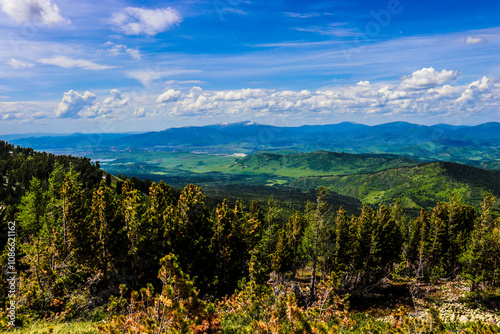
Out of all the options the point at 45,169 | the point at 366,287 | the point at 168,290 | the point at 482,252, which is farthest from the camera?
the point at 45,169

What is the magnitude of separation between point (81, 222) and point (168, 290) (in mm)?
29126

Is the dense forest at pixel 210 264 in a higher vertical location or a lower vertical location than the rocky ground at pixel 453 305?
higher

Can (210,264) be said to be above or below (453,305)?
above

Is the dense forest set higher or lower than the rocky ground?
higher

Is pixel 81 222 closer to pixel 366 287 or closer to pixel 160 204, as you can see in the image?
pixel 160 204

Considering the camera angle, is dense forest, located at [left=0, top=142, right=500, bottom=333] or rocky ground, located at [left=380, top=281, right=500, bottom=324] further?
rocky ground, located at [left=380, top=281, right=500, bottom=324]

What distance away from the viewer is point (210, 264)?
3412cm

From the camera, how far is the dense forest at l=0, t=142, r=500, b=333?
13.4 m

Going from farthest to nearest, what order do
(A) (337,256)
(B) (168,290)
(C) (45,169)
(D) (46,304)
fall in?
1. (C) (45,169)
2. (A) (337,256)
3. (D) (46,304)
4. (B) (168,290)

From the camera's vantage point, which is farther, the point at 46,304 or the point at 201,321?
the point at 46,304

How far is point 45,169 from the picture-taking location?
89.6m

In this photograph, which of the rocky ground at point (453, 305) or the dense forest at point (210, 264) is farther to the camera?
the rocky ground at point (453, 305)

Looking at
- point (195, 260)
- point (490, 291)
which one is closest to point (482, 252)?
point (490, 291)

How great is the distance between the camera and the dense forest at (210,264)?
43.9 ft
